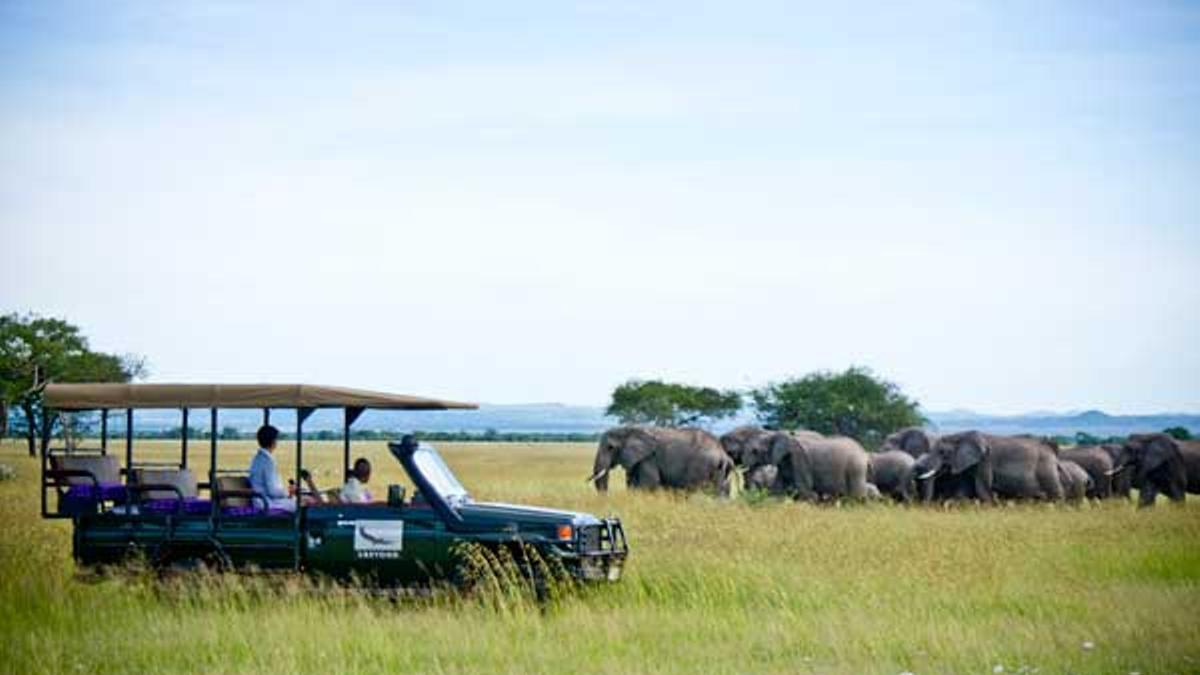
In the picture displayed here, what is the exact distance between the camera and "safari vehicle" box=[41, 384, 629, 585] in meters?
16.3

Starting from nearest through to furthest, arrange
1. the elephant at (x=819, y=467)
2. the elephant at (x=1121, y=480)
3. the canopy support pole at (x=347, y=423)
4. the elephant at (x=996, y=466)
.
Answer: the canopy support pole at (x=347, y=423) → the elephant at (x=996, y=466) → the elephant at (x=819, y=467) → the elephant at (x=1121, y=480)

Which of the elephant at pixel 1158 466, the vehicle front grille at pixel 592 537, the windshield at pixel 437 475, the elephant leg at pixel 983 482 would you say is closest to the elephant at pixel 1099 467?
the elephant at pixel 1158 466

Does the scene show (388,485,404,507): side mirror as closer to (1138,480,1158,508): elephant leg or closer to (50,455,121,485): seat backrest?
(50,455,121,485): seat backrest

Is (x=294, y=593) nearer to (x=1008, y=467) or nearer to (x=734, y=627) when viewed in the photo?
(x=734, y=627)

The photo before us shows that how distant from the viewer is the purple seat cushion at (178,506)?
1675cm

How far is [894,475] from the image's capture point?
43.0m

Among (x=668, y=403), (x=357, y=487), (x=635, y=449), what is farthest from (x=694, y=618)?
(x=668, y=403)

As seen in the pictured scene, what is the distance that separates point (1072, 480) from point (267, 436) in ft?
94.4

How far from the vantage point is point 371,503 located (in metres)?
16.5

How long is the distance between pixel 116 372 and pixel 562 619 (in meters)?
57.4

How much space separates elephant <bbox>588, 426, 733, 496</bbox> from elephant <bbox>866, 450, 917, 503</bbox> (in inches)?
132

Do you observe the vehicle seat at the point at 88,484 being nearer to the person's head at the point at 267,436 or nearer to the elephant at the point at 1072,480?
the person's head at the point at 267,436

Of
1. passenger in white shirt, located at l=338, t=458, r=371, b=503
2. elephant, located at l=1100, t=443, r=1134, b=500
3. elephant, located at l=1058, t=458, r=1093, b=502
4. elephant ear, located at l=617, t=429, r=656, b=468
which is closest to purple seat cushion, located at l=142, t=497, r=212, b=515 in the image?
passenger in white shirt, located at l=338, t=458, r=371, b=503

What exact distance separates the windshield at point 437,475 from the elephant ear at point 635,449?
2600cm
